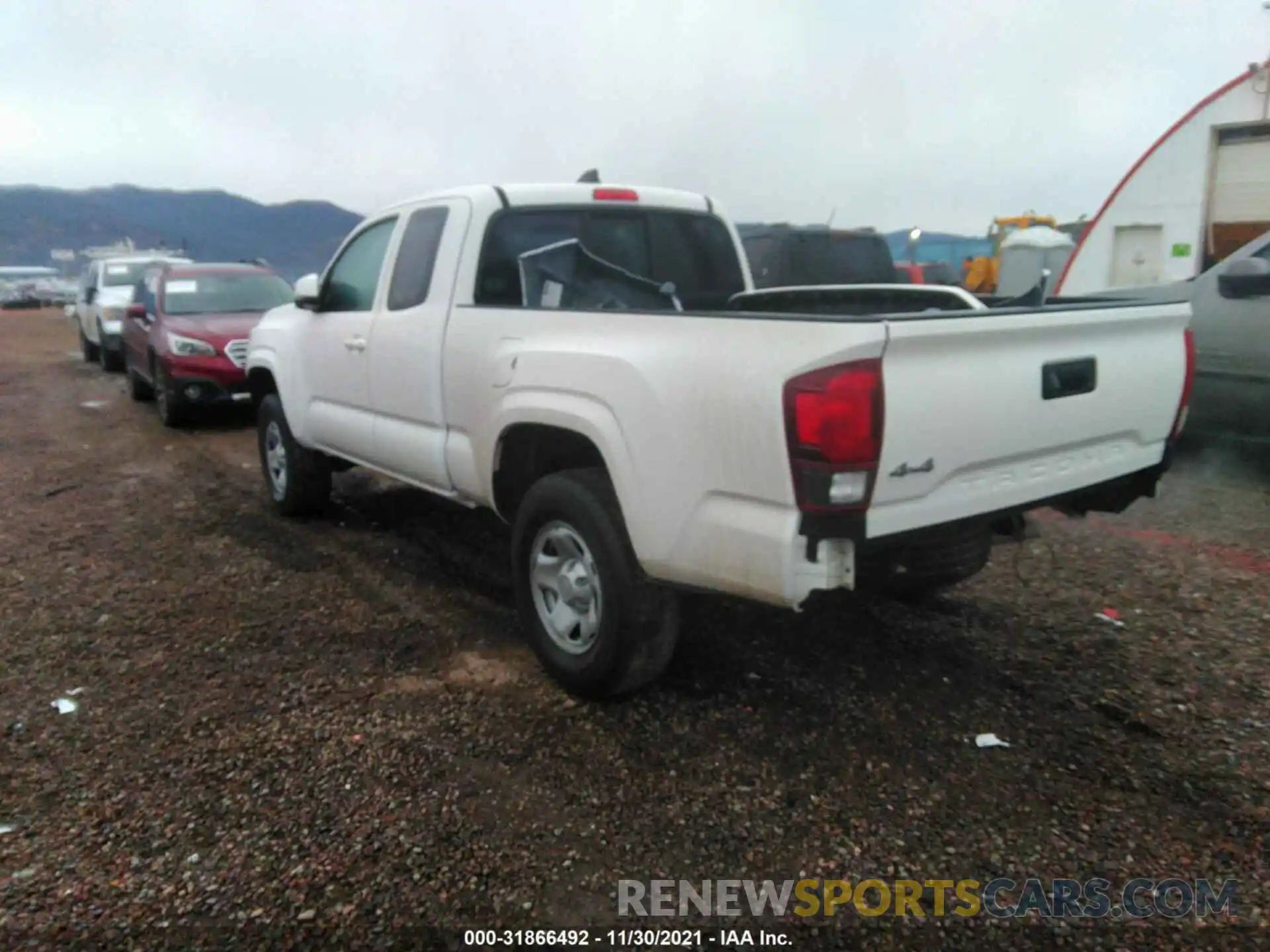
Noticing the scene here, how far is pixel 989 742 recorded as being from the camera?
338 cm

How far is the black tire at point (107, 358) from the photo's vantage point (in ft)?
49.2

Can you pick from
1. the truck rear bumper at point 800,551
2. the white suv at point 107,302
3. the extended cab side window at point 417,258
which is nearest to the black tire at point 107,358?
the white suv at point 107,302

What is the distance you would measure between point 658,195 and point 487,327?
5.00 feet

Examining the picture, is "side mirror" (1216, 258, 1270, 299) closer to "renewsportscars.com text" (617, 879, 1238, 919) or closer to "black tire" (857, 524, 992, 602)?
"black tire" (857, 524, 992, 602)

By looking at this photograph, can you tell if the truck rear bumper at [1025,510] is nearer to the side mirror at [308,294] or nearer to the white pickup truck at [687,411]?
the white pickup truck at [687,411]

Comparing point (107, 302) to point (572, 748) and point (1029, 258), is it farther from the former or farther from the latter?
point (1029, 258)

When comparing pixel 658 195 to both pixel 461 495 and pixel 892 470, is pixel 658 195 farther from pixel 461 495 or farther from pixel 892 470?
pixel 892 470

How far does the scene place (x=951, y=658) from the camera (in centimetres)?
403

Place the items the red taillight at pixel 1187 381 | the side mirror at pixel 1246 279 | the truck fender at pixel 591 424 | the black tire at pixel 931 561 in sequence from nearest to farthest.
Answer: the black tire at pixel 931 561 < the truck fender at pixel 591 424 < the red taillight at pixel 1187 381 < the side mirror at pixel 1246 279

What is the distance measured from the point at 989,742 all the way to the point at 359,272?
3.92 m

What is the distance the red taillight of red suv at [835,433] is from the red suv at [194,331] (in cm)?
809

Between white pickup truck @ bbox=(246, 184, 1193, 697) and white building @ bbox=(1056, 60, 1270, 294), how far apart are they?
7.10 m

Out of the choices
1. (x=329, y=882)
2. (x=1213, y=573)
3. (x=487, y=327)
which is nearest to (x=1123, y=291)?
(x=1213, y=573)

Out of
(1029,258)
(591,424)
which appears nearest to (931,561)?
(591,424)
